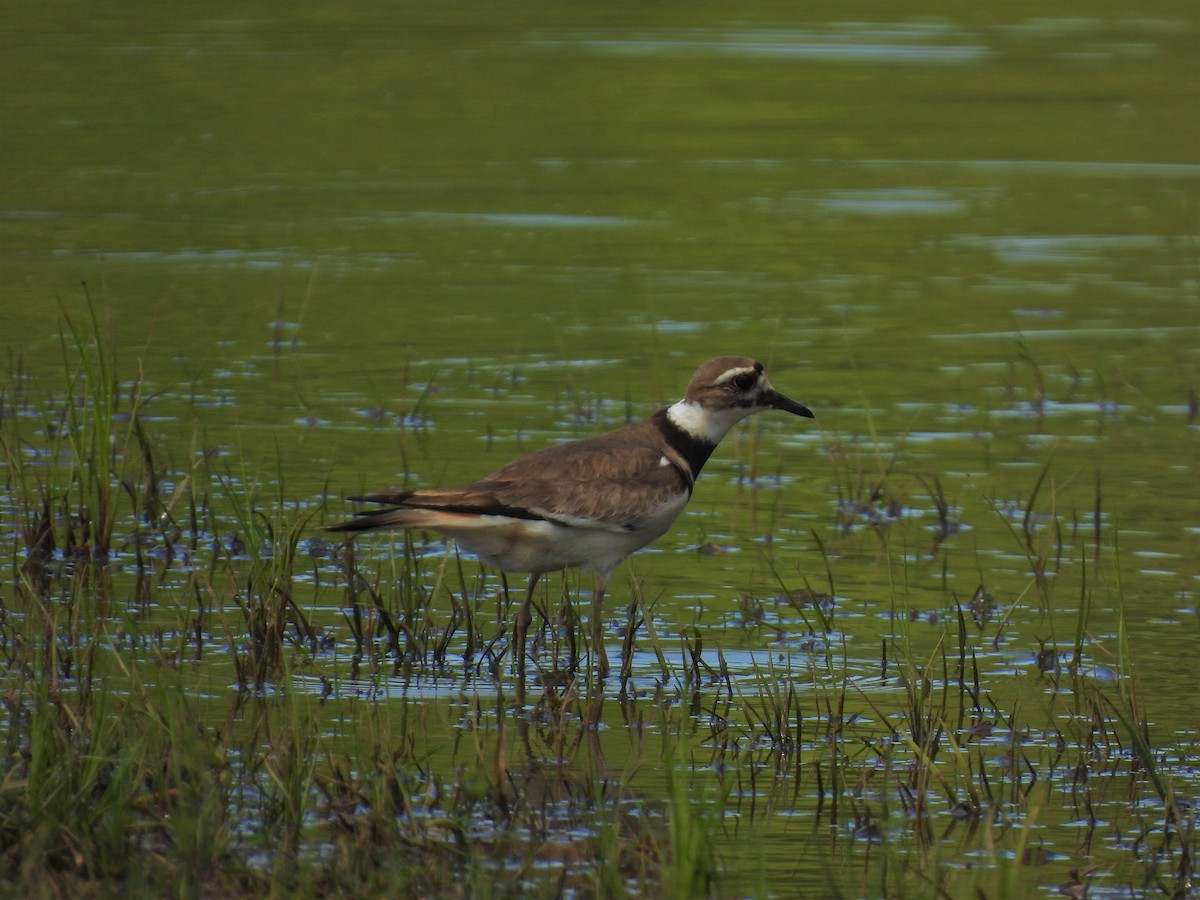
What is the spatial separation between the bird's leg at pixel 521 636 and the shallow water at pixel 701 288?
0.54 ft

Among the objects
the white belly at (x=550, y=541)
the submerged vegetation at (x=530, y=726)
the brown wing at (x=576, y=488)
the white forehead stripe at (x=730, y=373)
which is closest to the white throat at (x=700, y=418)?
the white forehead stripe at (x=730, y=373)

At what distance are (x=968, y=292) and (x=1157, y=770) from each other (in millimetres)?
7510

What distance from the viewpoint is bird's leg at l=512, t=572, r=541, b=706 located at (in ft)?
22.0

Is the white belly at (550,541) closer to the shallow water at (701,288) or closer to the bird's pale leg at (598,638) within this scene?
the bird's pale leg at (598,638)

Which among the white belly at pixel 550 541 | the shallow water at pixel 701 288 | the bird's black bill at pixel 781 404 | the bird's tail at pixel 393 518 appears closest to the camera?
the bird's tail at pixel 393 518

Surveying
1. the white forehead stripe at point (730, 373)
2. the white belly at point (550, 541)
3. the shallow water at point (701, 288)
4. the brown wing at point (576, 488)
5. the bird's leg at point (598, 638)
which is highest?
the white forehead stripe at point (730, 373)

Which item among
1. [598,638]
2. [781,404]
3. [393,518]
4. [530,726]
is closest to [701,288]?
[781,404]

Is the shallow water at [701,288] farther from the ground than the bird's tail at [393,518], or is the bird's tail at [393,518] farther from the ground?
the bird's tail at [393,518]

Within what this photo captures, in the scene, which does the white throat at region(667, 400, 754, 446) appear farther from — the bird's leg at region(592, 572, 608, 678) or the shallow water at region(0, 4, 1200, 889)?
the bird's leg at region(592, 572, 608, 678)

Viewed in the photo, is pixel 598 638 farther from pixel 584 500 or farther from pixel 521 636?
pixel 584 500

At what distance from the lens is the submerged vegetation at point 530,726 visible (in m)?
4.88

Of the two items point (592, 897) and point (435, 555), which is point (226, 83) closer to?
point (435, 555)

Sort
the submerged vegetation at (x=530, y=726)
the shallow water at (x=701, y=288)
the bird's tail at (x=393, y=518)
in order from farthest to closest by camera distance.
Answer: the shallow water at (x=701, y=288) < the bird's tail at (x=393, y=518) < the submerged vegetation at (x=530, y=726)

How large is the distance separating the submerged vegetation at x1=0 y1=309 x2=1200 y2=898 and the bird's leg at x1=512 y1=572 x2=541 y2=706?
7cm
